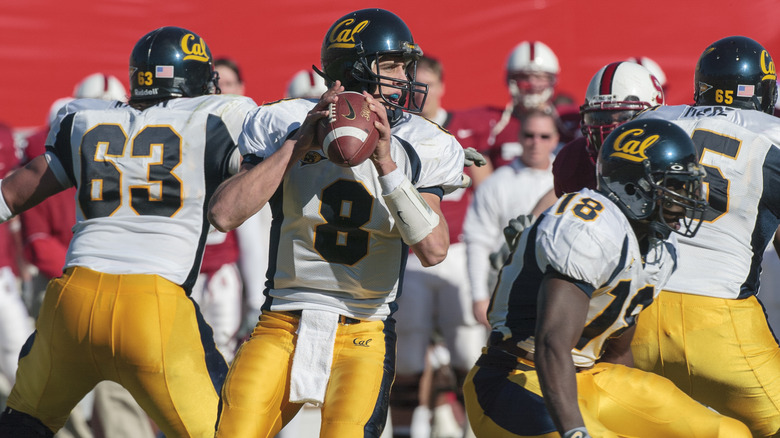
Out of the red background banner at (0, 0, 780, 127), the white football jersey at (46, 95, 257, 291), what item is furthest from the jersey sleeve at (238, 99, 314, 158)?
the red background banner at (0, 0, 780, 127)

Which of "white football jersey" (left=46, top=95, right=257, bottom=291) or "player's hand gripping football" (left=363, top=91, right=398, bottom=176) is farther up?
"player's hand gripping football" (left=363, top=91, right=398, bottom=176)

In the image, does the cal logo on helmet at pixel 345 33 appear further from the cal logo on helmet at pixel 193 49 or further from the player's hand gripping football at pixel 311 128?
the cal logo on helmet at pixel 193 49

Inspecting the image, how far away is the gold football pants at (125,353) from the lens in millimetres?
3715

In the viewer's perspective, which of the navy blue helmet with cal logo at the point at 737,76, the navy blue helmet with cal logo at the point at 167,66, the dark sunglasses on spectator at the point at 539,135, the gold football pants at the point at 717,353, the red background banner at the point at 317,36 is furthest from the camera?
the red background banner at the point at 317,36

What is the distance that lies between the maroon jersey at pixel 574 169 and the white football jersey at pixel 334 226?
1.18 metres

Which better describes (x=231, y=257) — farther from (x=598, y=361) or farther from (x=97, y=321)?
(x=598, y=361)

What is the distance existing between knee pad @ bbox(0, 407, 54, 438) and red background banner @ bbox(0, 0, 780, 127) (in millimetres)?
5110

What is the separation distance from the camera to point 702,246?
3.97 metres

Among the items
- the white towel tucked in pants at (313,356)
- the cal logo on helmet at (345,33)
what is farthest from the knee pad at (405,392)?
the cal logo on helmet at (345,33)

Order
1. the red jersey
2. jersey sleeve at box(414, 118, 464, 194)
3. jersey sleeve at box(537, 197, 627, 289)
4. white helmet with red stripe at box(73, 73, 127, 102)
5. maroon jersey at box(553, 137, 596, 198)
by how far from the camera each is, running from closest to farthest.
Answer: jersey sleeve at box(537, 197, 627, 289) < jersey sleeve at box(414, 118, 464, 194) < maroon jersey at box(553, 137, 596, 198) < white helmet with red stripe at box(73, 73, 127, 102) < the red jersey

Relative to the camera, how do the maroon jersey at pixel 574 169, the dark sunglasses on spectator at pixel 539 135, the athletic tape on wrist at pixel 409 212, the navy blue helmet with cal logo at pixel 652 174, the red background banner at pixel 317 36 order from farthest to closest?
the red background banner at pixel 317 36
the dark sunglasses on spectator at pixel 539 135
the maroon jersey at pixel 574 169
the navy blue helmet with cal logo at pixel 652 174
the athletic tape on wrist at pixel 409 212

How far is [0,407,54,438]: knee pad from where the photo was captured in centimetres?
376

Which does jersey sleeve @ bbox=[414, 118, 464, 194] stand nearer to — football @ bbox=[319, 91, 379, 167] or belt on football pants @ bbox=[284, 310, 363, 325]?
football @ bbox=[319, 91, 379, 167]

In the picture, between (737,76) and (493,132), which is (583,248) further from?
(493,132)
